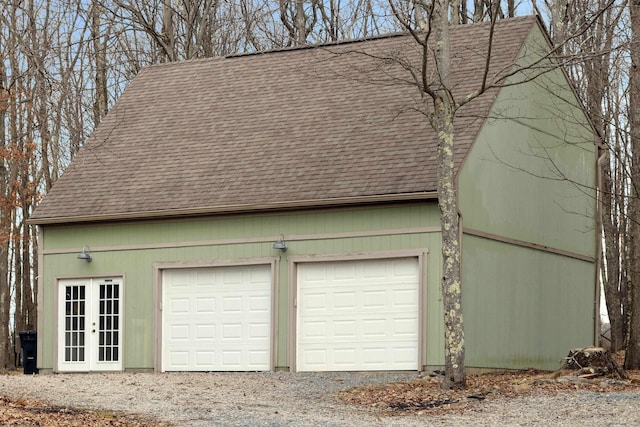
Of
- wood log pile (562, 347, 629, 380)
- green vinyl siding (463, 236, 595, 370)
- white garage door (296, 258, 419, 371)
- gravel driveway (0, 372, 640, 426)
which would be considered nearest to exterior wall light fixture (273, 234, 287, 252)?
white garage door (296, 258, 419, 371)

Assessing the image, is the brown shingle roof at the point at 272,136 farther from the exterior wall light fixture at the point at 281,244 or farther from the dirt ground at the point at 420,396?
the dirt ground at the point at 420,396

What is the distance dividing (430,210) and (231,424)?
7.65 metres

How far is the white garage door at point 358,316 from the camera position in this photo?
19609 mm

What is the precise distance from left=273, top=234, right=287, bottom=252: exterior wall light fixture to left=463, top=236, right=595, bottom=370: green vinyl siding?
131 inches

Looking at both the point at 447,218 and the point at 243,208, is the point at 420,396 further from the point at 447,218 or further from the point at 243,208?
the point at 243,208

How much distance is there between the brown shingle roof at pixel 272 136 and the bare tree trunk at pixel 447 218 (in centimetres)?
261

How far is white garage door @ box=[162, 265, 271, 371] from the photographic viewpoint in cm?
2098

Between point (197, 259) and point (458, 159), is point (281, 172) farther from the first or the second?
point (458, 159)

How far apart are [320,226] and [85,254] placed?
16.4 feet

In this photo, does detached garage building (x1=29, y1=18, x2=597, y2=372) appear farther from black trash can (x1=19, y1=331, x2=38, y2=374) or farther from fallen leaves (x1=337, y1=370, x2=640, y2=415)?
fallen leaves (x1=337, y1=370, x2=640, y2=415)

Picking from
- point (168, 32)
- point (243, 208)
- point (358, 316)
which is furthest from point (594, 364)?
point (168, 32)

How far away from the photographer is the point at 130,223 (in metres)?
22.3

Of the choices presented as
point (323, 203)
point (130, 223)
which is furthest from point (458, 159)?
point (130, 223)

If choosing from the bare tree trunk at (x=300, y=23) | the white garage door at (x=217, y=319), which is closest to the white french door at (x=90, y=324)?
the white garage door at (x=217, y=319)
